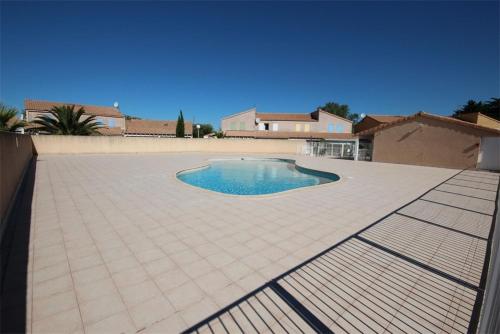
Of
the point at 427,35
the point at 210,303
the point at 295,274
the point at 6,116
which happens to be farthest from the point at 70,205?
the point at 427,35

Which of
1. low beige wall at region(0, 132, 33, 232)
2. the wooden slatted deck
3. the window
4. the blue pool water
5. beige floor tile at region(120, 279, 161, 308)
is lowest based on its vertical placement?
the blue pool water

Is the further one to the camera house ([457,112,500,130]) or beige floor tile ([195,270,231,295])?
house ([457,112,500,130])

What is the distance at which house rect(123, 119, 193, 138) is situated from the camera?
1286 inches

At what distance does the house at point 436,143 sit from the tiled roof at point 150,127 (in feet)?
92.6

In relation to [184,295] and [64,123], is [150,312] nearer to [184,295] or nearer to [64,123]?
[184,295]

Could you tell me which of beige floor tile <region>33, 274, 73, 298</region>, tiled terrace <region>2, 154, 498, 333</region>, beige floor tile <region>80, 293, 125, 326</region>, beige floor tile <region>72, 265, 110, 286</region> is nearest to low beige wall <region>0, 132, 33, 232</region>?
tiled terrace <region>2, 154, 498, 333</region>

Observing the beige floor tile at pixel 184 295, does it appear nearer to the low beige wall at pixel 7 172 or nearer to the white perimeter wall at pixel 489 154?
the low beige wall at pixel 7 172

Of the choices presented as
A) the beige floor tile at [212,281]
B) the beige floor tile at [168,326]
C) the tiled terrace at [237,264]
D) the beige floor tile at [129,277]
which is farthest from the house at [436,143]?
the beige floor tile at [129,277]

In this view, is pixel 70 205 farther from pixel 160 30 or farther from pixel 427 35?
pixel 427 35

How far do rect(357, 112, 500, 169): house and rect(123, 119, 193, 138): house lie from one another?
1098 inches

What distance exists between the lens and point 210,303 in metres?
2.36

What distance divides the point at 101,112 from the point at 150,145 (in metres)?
16.6

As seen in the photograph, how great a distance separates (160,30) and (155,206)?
55.4 ft

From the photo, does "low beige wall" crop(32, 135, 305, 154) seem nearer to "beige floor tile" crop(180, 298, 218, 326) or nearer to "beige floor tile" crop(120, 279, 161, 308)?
"beige floor tile" crop(120, 279, 161, 308)
